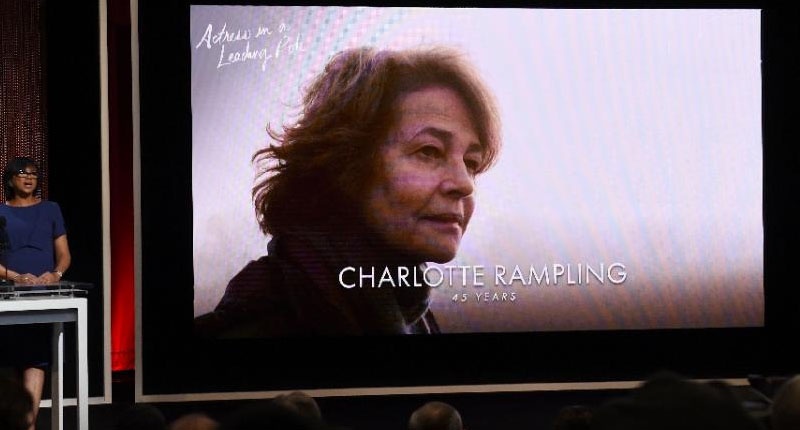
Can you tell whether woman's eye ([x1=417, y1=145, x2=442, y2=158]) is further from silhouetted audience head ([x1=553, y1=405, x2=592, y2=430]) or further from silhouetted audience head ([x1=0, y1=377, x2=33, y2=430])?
silhouetted audience head ([x1=0, y1=377, x2=33, y2=430])

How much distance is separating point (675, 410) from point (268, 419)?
16.8 inches

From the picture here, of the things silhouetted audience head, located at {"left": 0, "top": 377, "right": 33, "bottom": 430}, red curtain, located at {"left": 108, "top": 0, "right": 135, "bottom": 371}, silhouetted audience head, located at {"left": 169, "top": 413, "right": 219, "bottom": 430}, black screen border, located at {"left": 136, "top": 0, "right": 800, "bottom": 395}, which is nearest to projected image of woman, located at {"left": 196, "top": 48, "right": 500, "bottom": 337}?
black screen border, located at {"left": 136, "top": 0, "right": 800, "bottom": 395}

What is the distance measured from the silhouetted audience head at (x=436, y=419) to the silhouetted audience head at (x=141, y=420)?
1.99 feet

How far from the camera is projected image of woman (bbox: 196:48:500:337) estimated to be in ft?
19.2

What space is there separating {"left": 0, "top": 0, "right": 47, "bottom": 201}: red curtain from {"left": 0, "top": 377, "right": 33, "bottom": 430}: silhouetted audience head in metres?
4.37

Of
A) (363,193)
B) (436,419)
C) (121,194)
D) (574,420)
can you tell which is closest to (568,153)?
(363,193)

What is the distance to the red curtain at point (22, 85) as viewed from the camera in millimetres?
5832

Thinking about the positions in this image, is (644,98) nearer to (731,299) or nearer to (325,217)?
(731,299)

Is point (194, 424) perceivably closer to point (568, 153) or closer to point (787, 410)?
point (787, 410)

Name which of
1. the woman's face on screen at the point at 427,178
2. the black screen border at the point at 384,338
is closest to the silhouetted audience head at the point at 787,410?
the woman's face on screen at the point at 427,178

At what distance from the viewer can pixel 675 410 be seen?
1.15 metres

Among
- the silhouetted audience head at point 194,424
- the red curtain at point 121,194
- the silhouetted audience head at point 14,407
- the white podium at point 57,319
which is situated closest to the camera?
the silhouetted audience head at point 14,407

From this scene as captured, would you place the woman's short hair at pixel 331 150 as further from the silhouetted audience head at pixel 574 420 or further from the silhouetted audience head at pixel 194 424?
the silhouetted audience head at pixel 194 424

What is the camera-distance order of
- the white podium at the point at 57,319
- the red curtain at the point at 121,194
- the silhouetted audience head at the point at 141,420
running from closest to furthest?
the silhouetted audience head at the point at 141,420 < the white podium at the point at 57,319 < the red curtain at the point at 121,194
